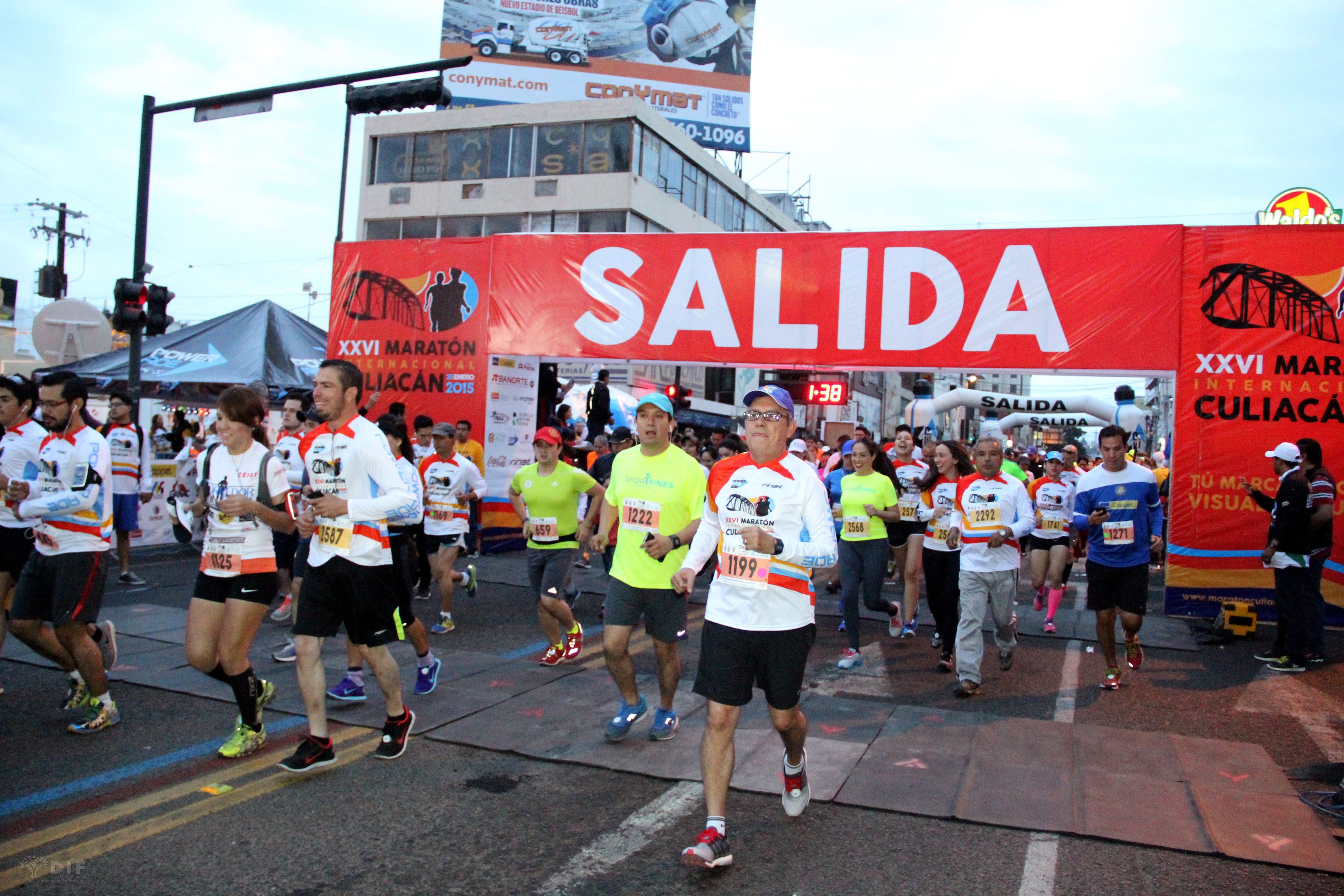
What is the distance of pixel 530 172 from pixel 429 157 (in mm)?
4811

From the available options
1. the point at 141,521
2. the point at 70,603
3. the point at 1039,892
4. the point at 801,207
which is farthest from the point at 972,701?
the point at 801,207

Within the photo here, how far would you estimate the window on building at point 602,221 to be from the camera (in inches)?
1451

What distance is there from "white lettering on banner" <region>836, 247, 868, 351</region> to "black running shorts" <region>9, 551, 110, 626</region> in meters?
9.16

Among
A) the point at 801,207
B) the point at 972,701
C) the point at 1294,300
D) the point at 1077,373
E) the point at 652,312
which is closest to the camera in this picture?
the point at 972,701

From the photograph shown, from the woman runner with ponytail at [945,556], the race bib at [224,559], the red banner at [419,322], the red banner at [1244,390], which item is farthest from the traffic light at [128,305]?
the red banner at [1244,390]

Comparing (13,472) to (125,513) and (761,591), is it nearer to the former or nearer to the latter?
(761,591)

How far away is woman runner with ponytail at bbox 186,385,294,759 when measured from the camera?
4988 millimetres

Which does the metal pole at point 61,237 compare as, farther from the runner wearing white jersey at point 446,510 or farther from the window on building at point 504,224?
the runner wearing white jersey at point 446,510

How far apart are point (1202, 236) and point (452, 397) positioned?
33.6 feet

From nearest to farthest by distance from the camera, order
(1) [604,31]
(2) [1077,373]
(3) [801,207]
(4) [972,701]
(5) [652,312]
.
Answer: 1. (4) [972,701]
2. (2) [1077,373]
3. (5) [652,312]
4. (1) [604,31]
5. (3) [801,207]

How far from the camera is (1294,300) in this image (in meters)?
10.6

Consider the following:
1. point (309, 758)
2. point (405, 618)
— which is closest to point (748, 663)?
point (309, 758)

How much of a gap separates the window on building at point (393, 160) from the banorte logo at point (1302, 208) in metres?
31.4

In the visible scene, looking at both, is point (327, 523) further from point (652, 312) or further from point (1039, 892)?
point (652, 312)
